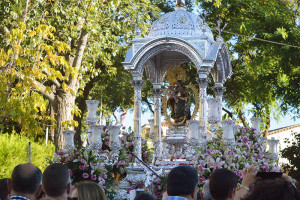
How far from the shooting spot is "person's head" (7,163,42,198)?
517 centimetres

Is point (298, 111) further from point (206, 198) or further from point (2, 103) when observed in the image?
point (206, 198)

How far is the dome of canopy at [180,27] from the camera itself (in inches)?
613

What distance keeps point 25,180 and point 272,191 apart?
2.69 meters

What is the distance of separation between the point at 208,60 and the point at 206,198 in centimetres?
867

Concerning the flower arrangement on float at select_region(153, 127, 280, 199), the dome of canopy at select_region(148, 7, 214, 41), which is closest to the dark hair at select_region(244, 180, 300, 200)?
the flower arrangement on float at select_region(153, 127, 280, 199)

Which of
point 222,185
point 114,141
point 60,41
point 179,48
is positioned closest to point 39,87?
point 60,41

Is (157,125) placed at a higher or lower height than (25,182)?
higher

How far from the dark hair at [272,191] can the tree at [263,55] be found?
1767 centimetres

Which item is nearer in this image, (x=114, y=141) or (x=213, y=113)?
(x=114, y=141)

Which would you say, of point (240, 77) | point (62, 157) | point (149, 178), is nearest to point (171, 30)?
point (149, 178)

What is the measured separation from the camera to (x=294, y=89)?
24250mm

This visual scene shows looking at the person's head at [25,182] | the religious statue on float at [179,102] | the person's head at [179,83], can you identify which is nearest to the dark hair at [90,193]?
the person's head at [25,182]

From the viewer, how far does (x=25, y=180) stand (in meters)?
5.18

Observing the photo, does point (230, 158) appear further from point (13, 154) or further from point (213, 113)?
point (13, 154)
